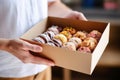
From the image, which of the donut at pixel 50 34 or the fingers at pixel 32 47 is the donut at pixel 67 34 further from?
the fingers at pixel 32 47

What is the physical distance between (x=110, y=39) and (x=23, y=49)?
149 cm

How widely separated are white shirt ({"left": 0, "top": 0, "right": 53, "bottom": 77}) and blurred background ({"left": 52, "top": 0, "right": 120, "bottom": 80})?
3.69ft

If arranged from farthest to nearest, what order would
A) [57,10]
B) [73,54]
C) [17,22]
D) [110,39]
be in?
[110,39] < [57,10] < [17,22] < [73,54]

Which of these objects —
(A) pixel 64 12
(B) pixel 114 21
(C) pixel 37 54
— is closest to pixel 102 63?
(B) pixel 114 21

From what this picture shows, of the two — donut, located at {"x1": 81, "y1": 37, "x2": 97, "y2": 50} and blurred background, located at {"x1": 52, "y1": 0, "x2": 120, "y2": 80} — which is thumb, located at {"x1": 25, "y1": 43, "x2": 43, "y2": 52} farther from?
blurred background, located at {"x1": 52, "y1": 0, "x2": 120, "y2": 80}

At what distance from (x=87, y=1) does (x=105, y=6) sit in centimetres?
16

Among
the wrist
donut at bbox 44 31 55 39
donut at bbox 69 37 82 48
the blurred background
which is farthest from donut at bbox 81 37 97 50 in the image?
the blurred background

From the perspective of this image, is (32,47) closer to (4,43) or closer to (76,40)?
(4,43)

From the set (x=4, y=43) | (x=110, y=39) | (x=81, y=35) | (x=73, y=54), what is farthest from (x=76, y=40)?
(x=110, y=39)

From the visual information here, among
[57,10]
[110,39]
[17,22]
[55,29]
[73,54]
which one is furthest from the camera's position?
[110,39]

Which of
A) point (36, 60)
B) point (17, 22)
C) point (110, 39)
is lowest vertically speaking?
point (110, 39)

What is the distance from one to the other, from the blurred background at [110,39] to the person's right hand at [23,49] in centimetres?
124

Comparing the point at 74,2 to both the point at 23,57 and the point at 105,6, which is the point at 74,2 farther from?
the point at 23,57

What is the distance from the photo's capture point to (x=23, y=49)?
835 millimetres
